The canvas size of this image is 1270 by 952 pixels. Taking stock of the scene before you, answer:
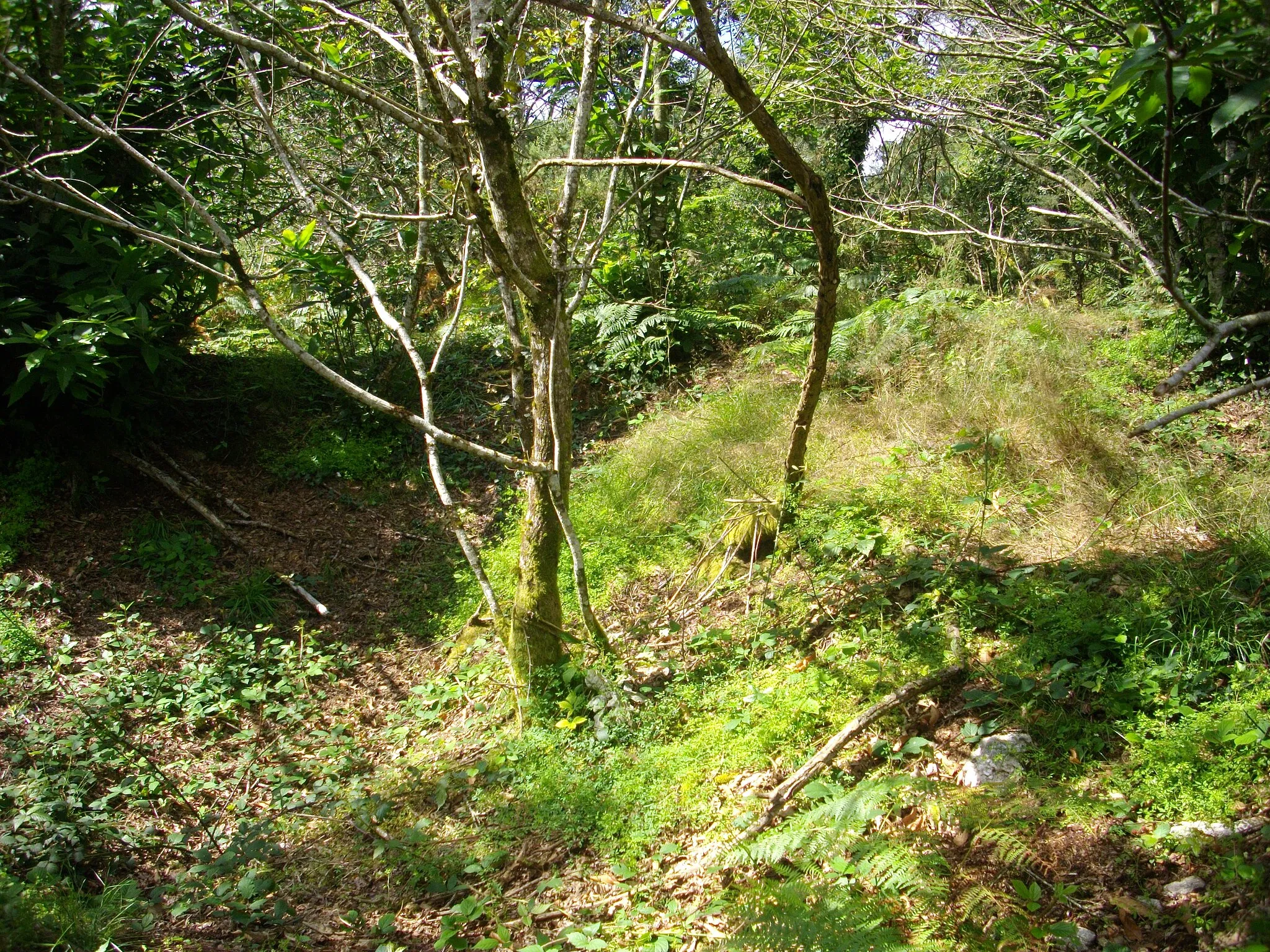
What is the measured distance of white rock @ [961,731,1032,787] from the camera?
2828mm

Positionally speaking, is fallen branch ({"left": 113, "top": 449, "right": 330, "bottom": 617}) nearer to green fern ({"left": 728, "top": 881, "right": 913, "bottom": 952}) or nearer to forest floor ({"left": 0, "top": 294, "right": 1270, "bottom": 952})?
forest floor ({"left": 0, "top": 294, "right": 1270, "bottom": 952})

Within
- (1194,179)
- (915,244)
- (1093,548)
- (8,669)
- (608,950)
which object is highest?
(915,244)

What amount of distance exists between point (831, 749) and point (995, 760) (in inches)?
24.1

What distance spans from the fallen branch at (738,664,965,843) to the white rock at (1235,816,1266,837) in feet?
3.60

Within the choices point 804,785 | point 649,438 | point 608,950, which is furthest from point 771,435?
point 608,950

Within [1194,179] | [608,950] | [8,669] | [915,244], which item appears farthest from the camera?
[915,244]

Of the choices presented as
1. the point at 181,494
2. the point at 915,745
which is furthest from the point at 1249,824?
the point at 181,494

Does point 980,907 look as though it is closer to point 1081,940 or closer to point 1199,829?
point 1081,940

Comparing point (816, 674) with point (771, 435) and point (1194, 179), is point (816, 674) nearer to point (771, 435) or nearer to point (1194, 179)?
point (771, 435)

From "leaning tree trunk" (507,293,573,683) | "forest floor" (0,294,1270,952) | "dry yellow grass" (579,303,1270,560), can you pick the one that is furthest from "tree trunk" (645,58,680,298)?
"leaning tree trunk" (507,293,573,683)

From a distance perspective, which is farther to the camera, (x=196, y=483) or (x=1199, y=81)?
(x=196, y=483)

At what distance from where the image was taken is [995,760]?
287 centimetres

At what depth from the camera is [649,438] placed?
257 inches

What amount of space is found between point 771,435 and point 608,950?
405 centimetres
